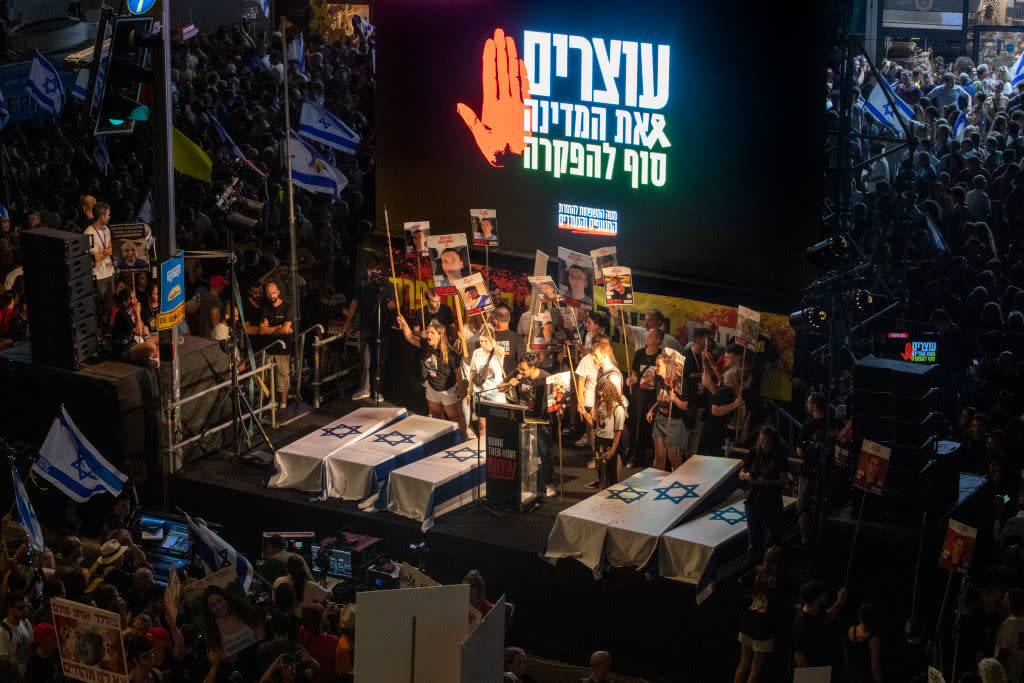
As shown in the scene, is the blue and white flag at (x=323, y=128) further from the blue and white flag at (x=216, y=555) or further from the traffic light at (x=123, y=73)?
the blue and white flag at (x=216, y=555)

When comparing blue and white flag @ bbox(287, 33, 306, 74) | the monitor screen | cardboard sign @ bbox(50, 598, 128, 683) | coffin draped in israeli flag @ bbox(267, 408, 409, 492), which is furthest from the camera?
blue and white flag @ bbox(287, 33, 306, 74)

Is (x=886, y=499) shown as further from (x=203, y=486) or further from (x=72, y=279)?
(x=72, y=279)

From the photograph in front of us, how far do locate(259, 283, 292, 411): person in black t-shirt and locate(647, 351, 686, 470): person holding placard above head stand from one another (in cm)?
451

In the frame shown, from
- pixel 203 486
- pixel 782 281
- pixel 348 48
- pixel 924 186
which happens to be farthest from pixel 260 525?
pixel 348 48

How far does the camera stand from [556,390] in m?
13.4

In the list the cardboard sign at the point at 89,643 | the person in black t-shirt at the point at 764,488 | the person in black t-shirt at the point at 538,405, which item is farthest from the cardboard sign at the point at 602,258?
the cardboard sign at the point at 89,643

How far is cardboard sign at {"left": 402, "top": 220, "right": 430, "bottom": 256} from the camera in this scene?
15893mm

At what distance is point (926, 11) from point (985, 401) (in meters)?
11.3

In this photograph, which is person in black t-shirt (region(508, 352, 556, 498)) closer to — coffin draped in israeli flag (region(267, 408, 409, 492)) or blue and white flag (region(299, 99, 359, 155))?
coffin draped in israeli flag (region(267, 408, 409, 492))

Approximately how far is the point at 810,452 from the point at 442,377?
178 inches

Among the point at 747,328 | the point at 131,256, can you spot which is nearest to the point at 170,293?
the point at 131,256

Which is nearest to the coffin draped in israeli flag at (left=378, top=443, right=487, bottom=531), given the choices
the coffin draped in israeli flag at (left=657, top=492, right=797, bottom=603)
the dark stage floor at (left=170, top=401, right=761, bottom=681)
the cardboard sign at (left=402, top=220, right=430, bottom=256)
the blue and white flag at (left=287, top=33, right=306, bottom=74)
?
the dark stage floor at (left=170, top=401, right=761, bottom=681)

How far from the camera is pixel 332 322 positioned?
16672mm

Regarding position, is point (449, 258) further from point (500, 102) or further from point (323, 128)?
point (323, 128)
